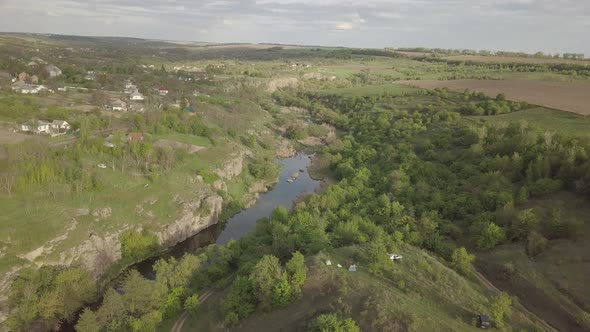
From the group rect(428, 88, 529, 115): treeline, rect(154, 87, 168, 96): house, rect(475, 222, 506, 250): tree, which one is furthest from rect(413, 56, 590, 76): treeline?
rect(154, 87, 168, 96): house

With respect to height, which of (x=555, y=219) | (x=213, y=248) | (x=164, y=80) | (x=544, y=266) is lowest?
(x=213, y=248)

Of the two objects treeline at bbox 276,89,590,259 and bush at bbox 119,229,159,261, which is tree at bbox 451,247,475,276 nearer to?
treeline at bbox 276,89,590,259

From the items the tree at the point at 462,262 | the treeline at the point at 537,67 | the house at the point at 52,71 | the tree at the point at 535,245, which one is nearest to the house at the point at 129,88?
the house at the point at 52,71

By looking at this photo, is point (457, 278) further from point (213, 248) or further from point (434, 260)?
point (213, 248)

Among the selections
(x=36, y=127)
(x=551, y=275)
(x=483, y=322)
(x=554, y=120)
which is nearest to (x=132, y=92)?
(x=36, y=127)

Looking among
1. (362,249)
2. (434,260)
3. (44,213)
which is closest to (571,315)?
(434,260)

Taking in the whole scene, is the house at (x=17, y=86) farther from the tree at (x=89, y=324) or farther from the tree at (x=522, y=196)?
the tree at (x=522, y=196)
